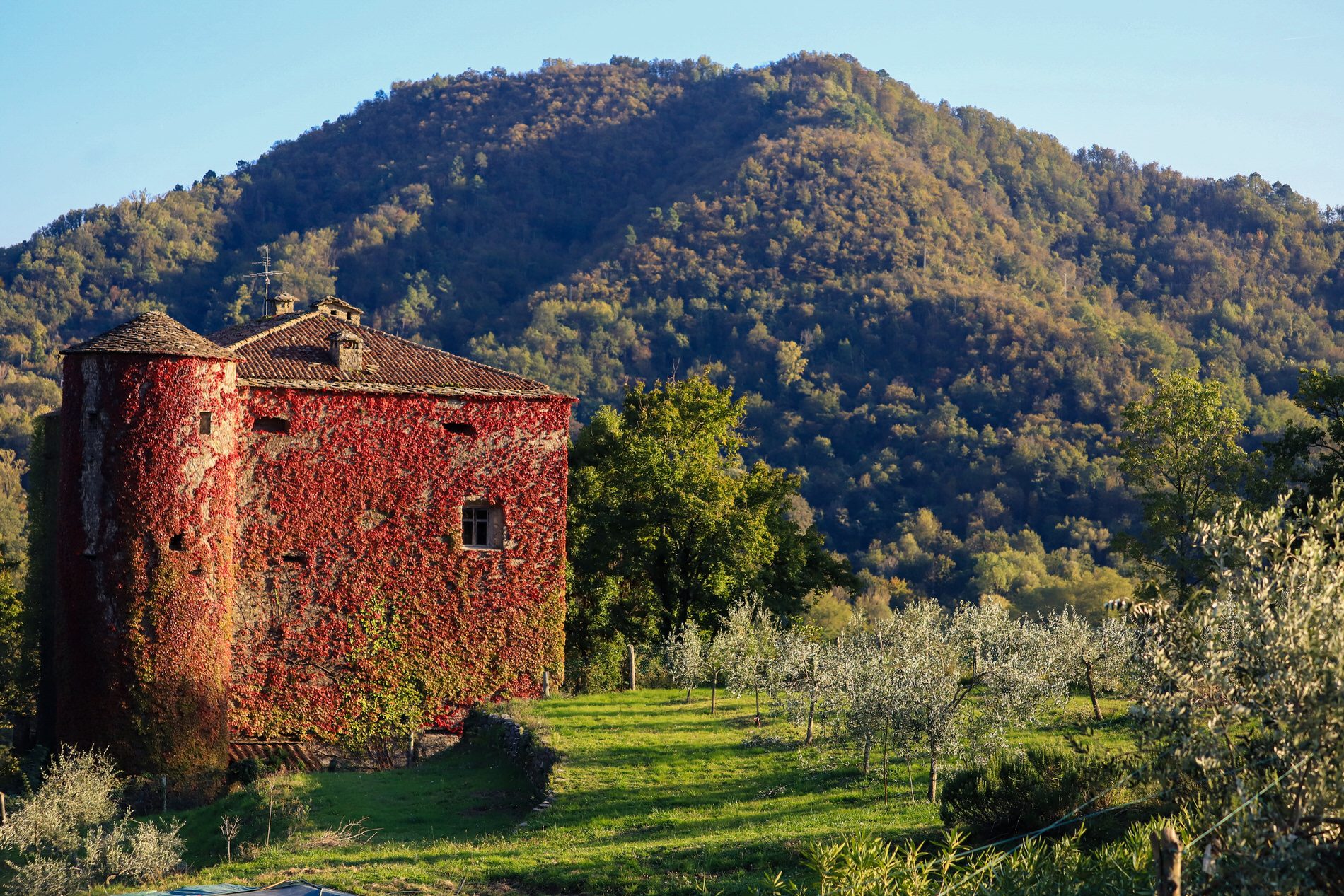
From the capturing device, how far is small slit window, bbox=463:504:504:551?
3094 cm

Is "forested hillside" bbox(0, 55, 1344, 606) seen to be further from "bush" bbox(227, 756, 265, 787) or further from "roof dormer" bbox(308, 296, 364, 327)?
"bush" bbox(227, 756, 265, 787)

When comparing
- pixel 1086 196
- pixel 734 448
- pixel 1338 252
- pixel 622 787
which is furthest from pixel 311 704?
pixel 1086 196

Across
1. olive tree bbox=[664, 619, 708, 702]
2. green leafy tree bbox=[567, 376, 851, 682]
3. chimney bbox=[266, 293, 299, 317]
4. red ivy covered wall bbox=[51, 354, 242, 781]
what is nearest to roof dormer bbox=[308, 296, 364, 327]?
chimney bbox=[266, 293, 299, 317]

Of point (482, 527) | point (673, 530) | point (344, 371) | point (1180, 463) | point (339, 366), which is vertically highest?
point (339, 366)

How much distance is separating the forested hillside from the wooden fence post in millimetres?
69922

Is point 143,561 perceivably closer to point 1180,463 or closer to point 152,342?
point 152,342

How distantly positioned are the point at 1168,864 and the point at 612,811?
1215 centimetres

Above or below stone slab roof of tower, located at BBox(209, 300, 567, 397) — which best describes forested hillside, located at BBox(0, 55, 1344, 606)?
above

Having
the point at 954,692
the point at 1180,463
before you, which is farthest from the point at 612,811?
the point at 1180,463

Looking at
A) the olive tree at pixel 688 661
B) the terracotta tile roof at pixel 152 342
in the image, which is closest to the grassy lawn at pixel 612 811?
the olive tree at pixel 688 661

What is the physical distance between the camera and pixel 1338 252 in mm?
132375

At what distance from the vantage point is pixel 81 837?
22250 millimetres

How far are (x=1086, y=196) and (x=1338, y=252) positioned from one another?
3148cm

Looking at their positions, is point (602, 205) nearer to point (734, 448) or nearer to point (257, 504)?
point (734, 448)
